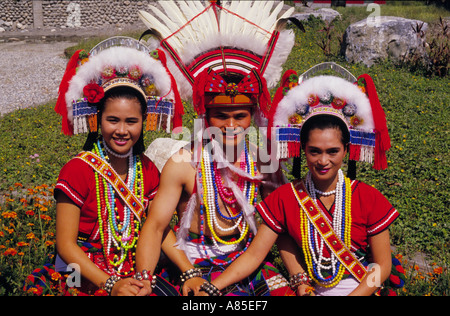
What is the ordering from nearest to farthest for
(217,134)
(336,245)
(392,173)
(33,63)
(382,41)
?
(336,245) → (217,134) → (392,173) → (382,41) → (33,63)

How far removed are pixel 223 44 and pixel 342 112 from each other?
1145 mm

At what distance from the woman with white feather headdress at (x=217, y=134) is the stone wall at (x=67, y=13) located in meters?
23.8

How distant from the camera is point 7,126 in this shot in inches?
373

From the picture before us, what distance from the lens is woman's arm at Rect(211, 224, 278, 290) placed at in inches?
133

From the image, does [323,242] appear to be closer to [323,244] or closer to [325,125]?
[323,244]

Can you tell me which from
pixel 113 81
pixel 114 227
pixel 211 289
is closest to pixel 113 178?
pixel 114 227

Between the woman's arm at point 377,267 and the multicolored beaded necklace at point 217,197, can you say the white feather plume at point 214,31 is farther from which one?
the woman's arm at point 377,267

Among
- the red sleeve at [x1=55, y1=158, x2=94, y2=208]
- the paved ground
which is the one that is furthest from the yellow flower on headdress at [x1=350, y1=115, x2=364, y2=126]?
the paved ground

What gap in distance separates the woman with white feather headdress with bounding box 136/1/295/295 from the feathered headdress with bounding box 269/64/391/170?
14.3 inches

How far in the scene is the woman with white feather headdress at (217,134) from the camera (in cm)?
361

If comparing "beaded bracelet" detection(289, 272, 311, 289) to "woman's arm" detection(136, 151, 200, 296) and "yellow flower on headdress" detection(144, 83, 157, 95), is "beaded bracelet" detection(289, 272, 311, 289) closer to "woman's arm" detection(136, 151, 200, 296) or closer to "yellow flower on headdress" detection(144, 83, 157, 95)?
"woman's arm" detection(136, 151, 200, 296)

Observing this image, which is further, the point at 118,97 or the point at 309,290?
the point at 118,97

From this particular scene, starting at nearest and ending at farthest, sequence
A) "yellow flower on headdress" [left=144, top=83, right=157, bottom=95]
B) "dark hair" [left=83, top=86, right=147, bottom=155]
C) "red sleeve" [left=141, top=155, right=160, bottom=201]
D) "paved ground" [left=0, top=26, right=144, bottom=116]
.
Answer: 1. "dark hair" [left=83, top=86, right=147, bottom=155]
2. "yellow flower on headdress" [left=144, top=83, right=157, bottom=95]
3. "red sleeve" [left=141, top=155, right=160, bottom=201]
4. "paved ground" [left=0, top=26, right=144, bottom=116]

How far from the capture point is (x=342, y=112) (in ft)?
11.1
